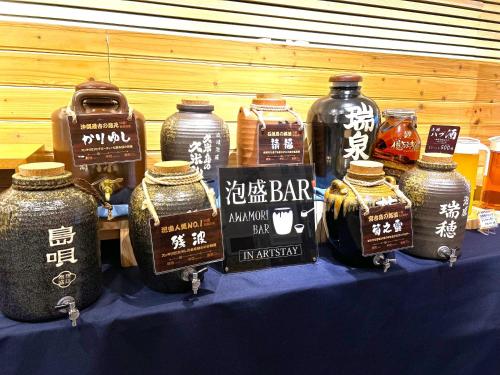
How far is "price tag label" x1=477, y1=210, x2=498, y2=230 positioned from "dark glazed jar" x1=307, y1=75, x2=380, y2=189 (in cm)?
60

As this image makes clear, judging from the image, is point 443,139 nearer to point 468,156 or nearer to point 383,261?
point 468,156

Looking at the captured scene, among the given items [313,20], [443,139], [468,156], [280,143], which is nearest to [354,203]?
[280,143]

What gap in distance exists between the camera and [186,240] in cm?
104

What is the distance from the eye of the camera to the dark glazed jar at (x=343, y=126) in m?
1.54

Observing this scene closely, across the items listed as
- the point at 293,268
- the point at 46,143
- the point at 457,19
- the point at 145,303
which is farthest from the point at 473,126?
the point at 46,143

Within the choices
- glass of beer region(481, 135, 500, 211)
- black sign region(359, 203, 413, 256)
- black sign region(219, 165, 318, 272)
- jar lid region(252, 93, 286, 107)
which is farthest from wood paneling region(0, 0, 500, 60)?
black sign region(359, 203, 413, 256)

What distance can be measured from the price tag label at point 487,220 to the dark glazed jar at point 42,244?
1.61 meters

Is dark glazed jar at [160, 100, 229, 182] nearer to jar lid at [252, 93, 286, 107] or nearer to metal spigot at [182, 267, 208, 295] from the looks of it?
jar lid at [252, 93, 286, 107]

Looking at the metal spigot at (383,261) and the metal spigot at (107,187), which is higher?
the metal spigot at (107,187)

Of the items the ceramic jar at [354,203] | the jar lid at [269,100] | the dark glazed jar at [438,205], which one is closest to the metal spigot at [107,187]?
the jar lid at [269,100]

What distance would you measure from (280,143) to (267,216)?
31cm

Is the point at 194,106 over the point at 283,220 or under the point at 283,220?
over

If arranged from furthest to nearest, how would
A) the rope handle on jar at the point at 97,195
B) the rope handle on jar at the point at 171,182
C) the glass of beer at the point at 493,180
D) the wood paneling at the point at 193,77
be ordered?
the glass of beer at the point at 493,180 → the wood paneling at the point at 193,77 → the rope handle on jar at the point at 97,195 → the rope handle on jar at the point at 171,182

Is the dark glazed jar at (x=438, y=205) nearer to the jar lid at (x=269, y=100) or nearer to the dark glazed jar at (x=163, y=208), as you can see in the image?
the jar lid at (x=269, y=100)
